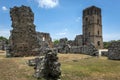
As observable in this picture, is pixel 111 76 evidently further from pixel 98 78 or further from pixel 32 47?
pixel 32 47

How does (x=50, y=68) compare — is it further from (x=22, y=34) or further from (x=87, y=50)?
(x=87, y=50)

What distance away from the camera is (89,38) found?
64250 mm

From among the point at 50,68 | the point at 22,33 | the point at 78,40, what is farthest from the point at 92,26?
the point at 50,68

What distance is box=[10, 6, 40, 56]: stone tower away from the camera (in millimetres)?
24219

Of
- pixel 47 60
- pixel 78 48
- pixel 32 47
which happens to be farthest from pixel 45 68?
pixel 78 48

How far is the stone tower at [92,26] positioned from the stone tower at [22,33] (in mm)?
39669

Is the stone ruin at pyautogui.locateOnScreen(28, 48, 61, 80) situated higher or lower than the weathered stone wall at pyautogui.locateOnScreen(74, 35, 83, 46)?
lower

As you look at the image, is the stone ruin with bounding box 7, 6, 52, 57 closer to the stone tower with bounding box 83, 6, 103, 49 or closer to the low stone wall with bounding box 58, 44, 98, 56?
the low stone wall with bounding box 58, 44, 98, 56

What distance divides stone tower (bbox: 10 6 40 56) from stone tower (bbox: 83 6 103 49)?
39.7m

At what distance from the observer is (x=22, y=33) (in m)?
24.6

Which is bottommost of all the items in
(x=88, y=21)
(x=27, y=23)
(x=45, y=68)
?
(x=45, y=68)

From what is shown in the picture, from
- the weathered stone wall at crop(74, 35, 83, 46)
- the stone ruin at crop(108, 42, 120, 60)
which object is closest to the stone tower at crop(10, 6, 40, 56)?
the stone ruin at crop(108, 42, 120, 60)

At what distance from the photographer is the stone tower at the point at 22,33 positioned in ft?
79.5

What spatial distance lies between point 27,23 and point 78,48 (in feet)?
32.0
